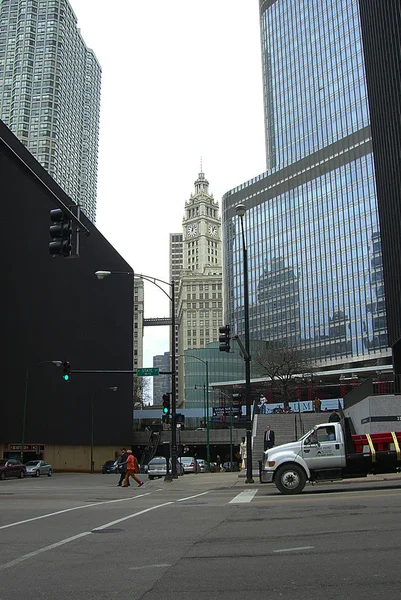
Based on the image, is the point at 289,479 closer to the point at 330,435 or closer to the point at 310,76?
the point at 330,435

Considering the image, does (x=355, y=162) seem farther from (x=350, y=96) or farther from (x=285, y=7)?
(x=285, y=7)

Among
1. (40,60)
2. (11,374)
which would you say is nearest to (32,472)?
(11,374)

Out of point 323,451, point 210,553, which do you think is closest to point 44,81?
point 323,451

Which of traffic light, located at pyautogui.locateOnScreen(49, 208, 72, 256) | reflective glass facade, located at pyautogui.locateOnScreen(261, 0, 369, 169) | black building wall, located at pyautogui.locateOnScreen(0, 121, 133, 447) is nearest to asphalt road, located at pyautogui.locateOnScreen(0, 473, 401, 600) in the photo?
traffic light, located at pyautogui.locateOnScreen(49, 208, 72, 256)

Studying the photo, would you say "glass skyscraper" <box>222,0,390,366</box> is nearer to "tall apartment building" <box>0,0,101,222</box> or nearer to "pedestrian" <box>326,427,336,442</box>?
"tall apartment building" <box>0,0,101,222</box>

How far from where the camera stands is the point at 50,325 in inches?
2491

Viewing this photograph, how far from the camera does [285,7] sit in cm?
14512

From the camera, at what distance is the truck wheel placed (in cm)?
1789

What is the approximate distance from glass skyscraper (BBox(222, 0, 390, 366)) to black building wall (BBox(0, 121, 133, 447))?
42351mm

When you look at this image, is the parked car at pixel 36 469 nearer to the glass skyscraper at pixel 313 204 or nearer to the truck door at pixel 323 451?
the truck door at pixel 323 451

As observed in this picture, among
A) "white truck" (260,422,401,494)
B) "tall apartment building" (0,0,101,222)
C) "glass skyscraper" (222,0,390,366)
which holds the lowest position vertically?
"white truck" (260,422,401,494)

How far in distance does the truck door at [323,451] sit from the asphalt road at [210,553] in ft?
11.0

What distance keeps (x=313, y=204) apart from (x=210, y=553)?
12228 cm

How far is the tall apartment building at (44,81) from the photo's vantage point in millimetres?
162625
